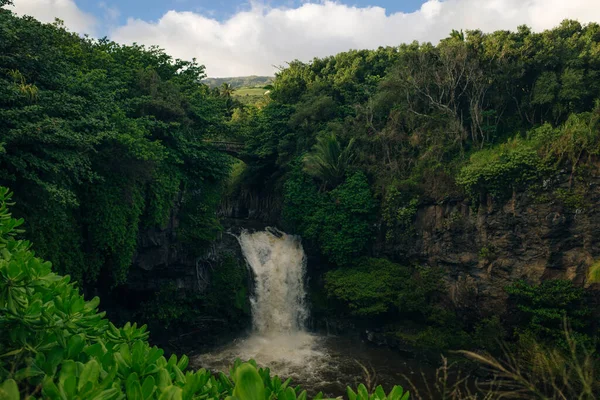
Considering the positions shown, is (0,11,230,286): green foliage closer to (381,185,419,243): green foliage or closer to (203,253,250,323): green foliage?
(203,253,250,323): green foliage

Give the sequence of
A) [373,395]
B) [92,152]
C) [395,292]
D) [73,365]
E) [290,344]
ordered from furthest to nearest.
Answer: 1. [395,292]
2. [290,344]
3. [92,152]
4. [373,395]
5. [73,365]

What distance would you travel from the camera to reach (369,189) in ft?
55.3

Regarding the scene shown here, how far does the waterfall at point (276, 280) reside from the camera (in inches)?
612

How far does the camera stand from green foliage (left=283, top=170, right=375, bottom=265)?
16.3 metres

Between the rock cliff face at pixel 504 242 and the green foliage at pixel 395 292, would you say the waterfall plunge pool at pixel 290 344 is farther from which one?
the rock cliff face at pixel 504 242

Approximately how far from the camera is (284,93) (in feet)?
77.0

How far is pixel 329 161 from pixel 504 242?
770 cm

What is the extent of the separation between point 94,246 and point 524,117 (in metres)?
16.7

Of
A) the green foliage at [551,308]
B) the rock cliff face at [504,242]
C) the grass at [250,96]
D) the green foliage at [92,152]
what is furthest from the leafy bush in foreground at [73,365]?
the grass at [250,96]

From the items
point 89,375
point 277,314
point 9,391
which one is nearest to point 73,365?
point 89,375

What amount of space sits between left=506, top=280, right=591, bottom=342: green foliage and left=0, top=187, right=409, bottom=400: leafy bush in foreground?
473 inches

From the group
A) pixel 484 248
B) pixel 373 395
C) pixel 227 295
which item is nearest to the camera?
pixel 373 395

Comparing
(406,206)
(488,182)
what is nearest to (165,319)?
(406,206)

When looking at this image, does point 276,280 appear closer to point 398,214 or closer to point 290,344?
point 290,344
